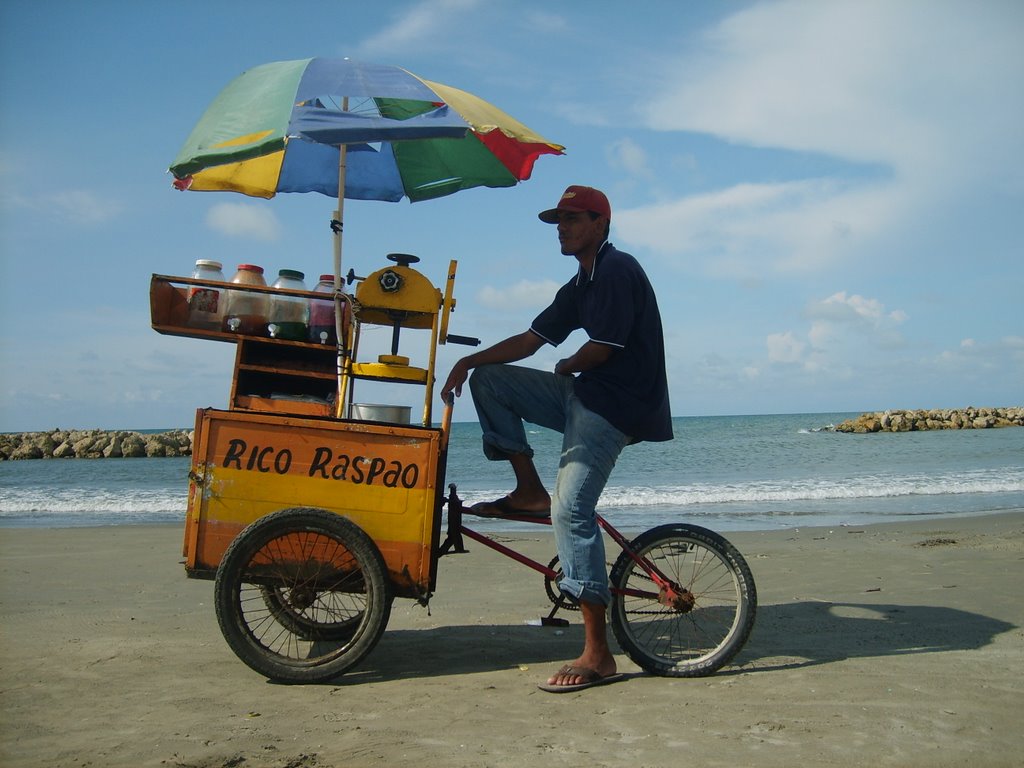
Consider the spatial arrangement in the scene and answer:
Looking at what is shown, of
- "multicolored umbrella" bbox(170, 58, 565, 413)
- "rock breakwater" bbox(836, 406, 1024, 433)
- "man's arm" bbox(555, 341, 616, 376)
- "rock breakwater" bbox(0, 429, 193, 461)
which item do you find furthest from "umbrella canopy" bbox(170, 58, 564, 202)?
"rock breakwater" bbox(836, 406, 1024, 433)

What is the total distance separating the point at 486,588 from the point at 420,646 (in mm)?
1825

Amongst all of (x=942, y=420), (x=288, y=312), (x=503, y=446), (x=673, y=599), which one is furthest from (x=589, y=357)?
(x=942, y=420)

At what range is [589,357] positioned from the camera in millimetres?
3287

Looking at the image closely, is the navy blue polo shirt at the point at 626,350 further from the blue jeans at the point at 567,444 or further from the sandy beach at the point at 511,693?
the sandy beach at the point at 511,693

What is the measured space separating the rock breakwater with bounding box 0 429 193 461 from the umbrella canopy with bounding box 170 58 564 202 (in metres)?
29.5

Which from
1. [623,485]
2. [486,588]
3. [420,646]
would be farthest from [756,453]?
[420,646]

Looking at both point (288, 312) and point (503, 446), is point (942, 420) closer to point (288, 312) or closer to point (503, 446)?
point (288, 312)

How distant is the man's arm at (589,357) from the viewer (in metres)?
3.27

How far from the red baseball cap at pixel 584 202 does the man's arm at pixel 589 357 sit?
1.94ft

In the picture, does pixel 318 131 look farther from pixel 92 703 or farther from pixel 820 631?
pixel 820 631

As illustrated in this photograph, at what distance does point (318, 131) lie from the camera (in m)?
3.19

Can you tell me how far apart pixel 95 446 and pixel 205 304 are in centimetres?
3258

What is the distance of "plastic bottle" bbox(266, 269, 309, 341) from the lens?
4398 mm

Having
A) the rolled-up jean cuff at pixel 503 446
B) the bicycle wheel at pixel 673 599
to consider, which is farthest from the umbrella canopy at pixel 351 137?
the bicycle wheel at pixel 673 599
